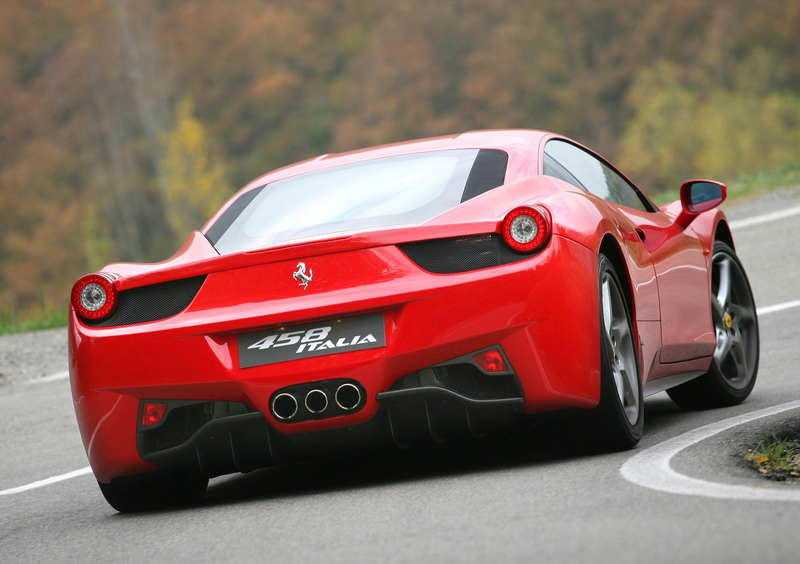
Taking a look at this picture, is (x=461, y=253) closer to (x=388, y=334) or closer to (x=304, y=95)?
(x=388, y=334)

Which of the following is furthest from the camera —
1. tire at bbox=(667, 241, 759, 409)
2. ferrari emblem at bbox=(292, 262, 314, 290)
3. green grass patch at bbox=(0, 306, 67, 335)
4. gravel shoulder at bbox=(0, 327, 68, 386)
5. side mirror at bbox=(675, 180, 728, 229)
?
green grass patch at bbox=(0, 306, 67, 335)

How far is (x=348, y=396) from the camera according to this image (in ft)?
13.6

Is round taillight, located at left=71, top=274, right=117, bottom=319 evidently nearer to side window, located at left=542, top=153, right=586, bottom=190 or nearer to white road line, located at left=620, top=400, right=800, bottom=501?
side window, located at left=542, top=153, right=586, bottom=190

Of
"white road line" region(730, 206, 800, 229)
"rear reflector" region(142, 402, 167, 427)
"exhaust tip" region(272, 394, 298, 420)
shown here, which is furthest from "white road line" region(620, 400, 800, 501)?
"white road line" region(730, 206, 800, 229)

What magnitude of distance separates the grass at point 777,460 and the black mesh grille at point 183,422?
1.72 m

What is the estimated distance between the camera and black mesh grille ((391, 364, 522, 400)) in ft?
13.7

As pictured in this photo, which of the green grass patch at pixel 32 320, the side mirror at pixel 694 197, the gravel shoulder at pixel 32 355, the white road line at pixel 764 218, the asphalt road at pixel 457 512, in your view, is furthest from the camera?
the white road line at pixel 764 218

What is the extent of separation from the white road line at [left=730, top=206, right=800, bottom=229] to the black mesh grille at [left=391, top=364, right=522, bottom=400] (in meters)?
11.1

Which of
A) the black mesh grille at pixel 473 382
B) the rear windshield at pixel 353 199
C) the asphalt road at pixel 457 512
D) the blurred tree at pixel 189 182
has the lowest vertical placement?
the asphalt road at pixel 457 512

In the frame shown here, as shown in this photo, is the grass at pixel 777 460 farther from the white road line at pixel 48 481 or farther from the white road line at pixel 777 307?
the white road line at pixel 777 307

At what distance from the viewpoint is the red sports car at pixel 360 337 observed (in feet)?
13.6

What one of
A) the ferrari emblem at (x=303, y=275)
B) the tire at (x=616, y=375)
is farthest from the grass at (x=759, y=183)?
the ferrari emblem at (x=303, y=275)

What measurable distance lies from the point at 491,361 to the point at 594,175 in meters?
1.71

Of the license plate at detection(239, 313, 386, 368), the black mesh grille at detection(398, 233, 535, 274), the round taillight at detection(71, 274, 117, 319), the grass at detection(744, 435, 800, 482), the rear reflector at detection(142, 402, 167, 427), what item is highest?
the round taillight at detection(71, 274, 117, 319)
